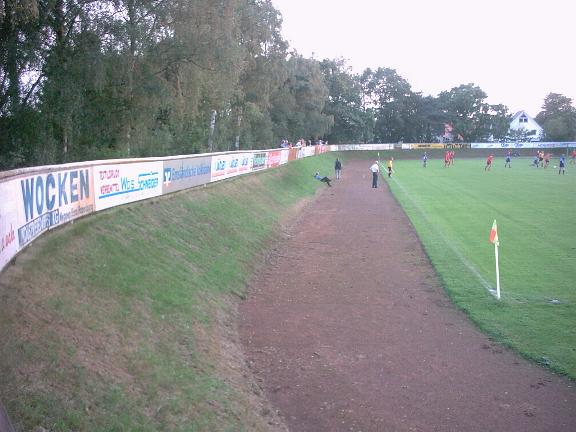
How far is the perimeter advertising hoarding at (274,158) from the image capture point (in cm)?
3395

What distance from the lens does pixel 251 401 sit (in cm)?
714

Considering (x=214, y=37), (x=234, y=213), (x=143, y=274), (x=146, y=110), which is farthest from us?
(x=214, y=37)

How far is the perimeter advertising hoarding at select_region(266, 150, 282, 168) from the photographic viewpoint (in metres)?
34.0

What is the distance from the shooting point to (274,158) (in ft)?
117

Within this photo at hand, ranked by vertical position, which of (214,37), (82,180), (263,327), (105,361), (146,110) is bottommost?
(263,327)

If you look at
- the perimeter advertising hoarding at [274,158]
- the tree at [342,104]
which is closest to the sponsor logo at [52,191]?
the perimeter advertising hoarding at [274,158]

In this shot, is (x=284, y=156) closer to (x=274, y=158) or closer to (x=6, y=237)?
(x=274, y=158)

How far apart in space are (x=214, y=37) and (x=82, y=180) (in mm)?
18543

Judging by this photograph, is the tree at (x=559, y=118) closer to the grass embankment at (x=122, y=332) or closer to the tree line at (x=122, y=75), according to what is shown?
the tree line at (x=122, y=75)

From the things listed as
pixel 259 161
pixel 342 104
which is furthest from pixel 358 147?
pixel 259 161

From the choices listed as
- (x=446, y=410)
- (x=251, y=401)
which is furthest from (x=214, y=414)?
(x=446, y=410)

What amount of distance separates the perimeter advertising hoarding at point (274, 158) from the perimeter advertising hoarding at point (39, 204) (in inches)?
894

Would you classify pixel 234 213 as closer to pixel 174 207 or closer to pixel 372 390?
pixel 174 207

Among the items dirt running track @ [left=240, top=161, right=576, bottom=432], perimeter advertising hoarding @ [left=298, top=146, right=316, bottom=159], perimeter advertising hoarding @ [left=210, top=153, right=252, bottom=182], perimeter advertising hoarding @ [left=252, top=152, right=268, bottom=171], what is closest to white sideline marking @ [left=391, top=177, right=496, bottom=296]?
dirt running track @ [left=240, top=161, right=576, bottom=432]
